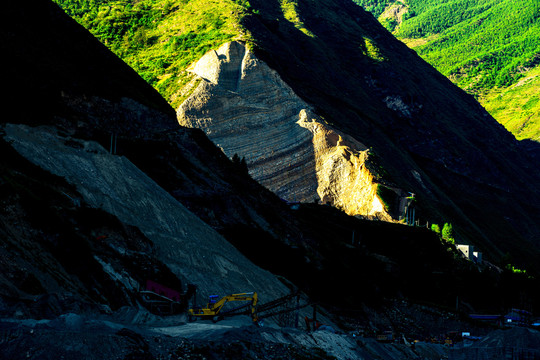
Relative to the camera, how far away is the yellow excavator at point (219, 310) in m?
40.2

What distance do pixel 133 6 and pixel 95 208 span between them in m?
119

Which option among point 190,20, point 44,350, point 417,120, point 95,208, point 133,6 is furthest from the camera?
point 417,120

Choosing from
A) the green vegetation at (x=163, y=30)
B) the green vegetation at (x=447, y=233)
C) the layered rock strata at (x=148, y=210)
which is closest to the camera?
the layered rock strata at (x=148, y=210)

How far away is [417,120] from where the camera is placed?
558ft

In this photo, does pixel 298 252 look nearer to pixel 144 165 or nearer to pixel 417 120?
pixel 144 165

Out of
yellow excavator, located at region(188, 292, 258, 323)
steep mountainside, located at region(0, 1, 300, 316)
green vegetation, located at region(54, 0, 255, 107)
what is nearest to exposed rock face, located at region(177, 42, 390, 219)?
green vegetation, located at region(54, 0, 255, 107)

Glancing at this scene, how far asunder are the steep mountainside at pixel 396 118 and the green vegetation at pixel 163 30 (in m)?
0.53

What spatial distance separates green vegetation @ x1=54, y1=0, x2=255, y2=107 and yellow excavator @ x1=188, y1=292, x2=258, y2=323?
2757 inches

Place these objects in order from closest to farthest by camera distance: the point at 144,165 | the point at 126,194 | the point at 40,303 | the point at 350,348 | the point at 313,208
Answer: the point at 40,303 < the point at 350,348 < the point at 126,194 < the point at 144,165 < the point at 313,208

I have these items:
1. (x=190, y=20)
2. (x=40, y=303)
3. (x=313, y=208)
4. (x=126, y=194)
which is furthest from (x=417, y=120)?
(x=40, y=303)

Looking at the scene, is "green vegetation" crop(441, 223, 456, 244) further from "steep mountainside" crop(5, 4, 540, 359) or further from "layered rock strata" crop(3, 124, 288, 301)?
"layered rock strata" crop(3, 124, 288, 301)

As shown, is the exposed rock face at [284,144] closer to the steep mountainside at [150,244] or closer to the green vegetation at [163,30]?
the green vegetation at [163,30]

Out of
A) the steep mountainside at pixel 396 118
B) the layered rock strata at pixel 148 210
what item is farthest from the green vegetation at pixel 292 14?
the layered rock strata at pixel 148 210

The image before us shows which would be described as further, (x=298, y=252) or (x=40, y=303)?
(x=298, y=252)
